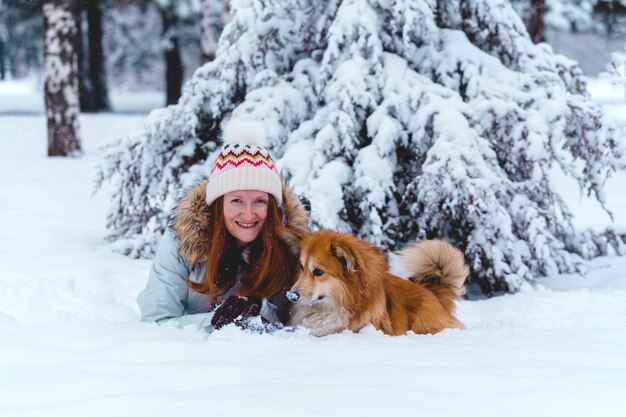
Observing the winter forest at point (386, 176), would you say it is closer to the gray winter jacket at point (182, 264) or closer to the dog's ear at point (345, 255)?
the gray winter jacket at point (182, 264)

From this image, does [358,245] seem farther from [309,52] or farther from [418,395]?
[309,52]

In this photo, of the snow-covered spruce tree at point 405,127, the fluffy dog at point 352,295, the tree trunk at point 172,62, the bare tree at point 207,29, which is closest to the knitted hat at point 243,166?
the fluffy dog at point 352,295

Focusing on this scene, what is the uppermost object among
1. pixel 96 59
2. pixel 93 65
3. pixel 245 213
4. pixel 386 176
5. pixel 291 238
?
pixel 245 213

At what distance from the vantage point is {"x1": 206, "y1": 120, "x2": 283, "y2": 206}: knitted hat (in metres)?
3.89

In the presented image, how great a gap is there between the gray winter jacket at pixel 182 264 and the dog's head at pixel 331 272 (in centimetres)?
30

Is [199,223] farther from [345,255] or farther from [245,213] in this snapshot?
[345,255]

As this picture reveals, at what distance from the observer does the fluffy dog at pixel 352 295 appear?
3799mm

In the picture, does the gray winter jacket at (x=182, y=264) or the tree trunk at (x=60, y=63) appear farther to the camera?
the tree trunk at (x=60, y=63)

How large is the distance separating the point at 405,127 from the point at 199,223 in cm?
288

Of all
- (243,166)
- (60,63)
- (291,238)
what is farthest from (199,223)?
(60,63)

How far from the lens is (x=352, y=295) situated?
3.84 m

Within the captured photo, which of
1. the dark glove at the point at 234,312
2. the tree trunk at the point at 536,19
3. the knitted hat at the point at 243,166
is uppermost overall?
the tree trunk at the point at 536,19

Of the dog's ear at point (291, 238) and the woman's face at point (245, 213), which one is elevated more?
the woman's face at point (245, 213)

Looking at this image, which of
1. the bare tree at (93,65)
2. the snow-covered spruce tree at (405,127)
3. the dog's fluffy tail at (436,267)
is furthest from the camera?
the bare tree at (93,65)
